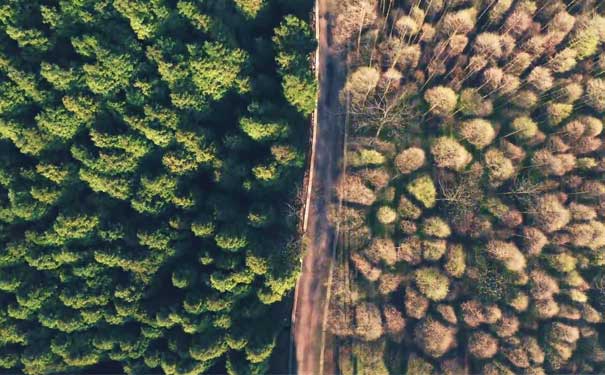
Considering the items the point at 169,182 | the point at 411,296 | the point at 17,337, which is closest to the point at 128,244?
the point at 169,182

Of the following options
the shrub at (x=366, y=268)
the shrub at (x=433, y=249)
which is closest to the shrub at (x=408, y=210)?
the shrub at (x=433, y=249)

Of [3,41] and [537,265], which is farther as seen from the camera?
[537,265]

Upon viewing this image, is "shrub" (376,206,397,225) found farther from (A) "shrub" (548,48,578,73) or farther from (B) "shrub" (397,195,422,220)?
(A) "shrub" (548,48,578,73)

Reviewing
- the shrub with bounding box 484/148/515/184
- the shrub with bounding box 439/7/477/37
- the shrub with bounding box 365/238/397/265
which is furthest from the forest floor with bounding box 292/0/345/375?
the shrub with bounding box 484/148/515/184

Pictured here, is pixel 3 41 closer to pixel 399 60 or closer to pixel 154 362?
pixel 154 362

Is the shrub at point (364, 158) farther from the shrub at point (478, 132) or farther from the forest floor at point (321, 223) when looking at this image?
the shrub at point (478, 132)
